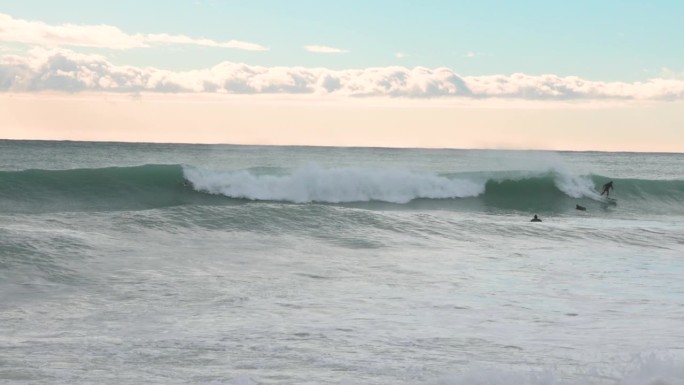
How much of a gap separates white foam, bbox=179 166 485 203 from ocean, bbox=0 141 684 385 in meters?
3.55

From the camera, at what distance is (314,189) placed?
26.5 meters

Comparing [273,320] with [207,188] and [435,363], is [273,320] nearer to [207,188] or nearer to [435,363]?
[435,363]

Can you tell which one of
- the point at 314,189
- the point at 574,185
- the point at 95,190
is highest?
the point at 574,185

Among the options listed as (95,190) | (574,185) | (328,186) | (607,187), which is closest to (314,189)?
(328,186)

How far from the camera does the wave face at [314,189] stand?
22.7 meters

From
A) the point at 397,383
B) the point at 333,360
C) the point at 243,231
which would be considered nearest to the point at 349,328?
the point at 333,360

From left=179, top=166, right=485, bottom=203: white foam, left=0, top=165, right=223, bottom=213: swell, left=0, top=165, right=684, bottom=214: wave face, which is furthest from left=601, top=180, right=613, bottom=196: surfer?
left=0, top=165, right=223, bottom=213: swell

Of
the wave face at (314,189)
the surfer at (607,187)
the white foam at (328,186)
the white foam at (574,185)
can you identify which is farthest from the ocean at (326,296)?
the white foam at (574,185)

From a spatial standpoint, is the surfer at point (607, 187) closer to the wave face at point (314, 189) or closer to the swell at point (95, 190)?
the wave face at point (314, 189)

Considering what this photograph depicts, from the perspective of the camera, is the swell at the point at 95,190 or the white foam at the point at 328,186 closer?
the swell at the point at 95,190

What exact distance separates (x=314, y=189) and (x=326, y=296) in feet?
54.0

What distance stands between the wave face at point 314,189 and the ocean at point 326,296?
0.34 metres

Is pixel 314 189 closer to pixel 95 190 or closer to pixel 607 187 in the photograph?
pixel 95 190

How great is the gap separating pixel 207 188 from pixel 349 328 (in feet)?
59.0
